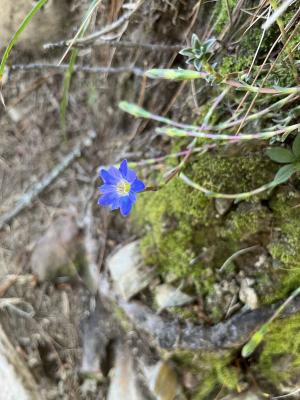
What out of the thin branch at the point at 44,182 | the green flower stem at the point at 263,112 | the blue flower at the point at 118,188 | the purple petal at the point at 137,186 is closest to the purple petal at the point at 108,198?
the blue flower at the point at 118,188

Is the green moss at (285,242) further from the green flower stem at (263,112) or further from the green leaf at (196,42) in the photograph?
the green leaf at (196,42)

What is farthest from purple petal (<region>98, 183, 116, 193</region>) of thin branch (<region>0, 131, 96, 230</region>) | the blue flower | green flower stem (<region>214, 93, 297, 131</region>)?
thin branch (<region>0, 131, 96, 230</region>)

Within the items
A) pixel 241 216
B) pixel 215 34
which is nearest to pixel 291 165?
pixel 241 216

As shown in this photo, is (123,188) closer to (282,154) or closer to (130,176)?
(130,176)

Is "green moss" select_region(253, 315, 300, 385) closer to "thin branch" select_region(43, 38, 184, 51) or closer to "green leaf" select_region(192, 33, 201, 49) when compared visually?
"green leaf" select_region(192, 33, 201, 49)

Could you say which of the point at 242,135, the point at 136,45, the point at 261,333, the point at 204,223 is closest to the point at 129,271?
the point at 204,223
